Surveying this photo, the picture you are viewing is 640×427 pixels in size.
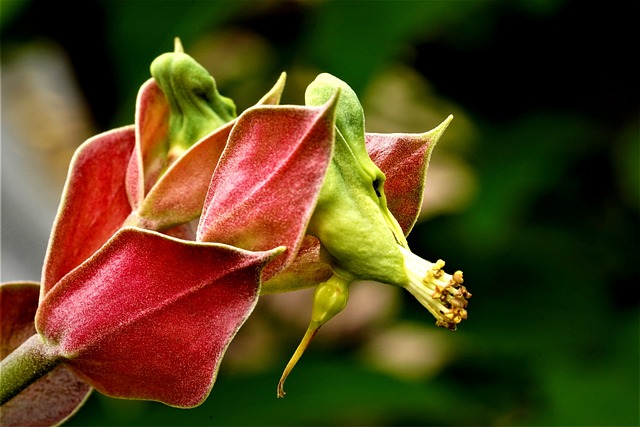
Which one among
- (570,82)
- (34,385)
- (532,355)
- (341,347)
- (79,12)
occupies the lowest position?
(341,347)

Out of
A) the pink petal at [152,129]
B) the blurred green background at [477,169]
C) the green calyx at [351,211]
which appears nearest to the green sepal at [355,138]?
the green calyx at [351,211]

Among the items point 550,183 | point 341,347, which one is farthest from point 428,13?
point 341,347

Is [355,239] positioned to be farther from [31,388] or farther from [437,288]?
[31,388]

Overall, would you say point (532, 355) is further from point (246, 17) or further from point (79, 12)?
point (79, 12)

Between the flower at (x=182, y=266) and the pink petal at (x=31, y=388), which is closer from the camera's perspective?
the flower at (x=182, y=266)

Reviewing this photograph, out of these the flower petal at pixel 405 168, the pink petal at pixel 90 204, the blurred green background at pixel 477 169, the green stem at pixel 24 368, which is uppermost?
the flower petal at pixel 405 168

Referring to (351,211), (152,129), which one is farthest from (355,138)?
(152,129)

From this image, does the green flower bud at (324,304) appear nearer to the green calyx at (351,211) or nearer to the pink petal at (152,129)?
the green calyx at (351,211)
